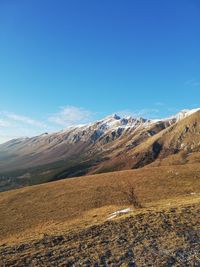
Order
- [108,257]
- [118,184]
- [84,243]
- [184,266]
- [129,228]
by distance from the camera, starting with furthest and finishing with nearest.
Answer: [118,184] < [129,228] < [84,243] < [108,257] < [184,266]

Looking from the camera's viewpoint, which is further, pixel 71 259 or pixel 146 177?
pixel 146 177

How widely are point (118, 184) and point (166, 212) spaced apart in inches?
1820

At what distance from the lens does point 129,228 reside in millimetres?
25531

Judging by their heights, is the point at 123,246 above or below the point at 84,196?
below

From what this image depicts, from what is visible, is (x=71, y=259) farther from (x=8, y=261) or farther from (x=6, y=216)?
(x=6, y=216)

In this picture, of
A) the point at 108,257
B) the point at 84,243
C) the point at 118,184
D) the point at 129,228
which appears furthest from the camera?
the point at 118,184

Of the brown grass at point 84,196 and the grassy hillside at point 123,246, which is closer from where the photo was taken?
the grassy hillside at point 123,246

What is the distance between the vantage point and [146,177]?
251ft

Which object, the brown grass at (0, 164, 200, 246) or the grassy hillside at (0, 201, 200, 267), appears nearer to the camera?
the grassy hillside at (0, 201, 200, 267)

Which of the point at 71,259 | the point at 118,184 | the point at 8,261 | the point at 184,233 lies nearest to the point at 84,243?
the point at 71,259

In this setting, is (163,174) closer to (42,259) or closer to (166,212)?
(166,212)

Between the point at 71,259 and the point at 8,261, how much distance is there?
4.11 metres

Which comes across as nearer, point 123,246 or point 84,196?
point 123,246

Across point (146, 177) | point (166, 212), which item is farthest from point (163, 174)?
point (166, 212)
